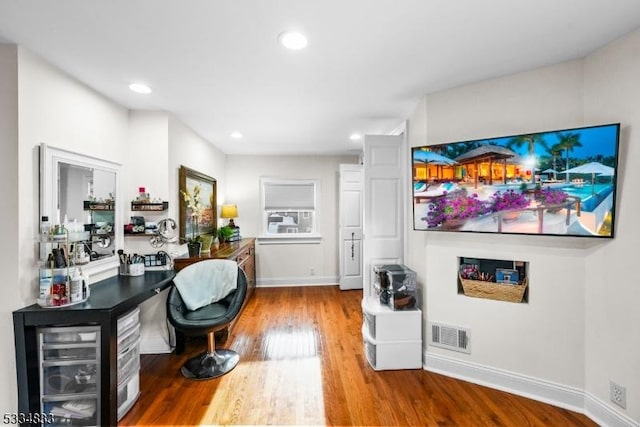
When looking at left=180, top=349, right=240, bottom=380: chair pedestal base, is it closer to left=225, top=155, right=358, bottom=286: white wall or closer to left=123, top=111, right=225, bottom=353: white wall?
left=123, top=111, right=225, bottom=353: white wall

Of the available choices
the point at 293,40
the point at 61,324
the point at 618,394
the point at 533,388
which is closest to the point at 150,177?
the point at 61,324

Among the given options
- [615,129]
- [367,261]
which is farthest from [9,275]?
[615,129]

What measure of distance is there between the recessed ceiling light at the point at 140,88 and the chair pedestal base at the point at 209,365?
2438mm

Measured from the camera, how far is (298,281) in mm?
5117

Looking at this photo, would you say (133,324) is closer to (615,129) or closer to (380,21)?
(380,21)

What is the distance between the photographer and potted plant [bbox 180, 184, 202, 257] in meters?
3.03

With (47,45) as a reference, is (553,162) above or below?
below

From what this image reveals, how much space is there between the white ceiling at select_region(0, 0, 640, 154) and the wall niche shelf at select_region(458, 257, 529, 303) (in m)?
1.53

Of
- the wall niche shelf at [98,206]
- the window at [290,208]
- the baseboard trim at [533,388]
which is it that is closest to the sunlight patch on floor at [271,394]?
the baseboard trim at [533,388]

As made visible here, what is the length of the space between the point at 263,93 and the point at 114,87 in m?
1.23

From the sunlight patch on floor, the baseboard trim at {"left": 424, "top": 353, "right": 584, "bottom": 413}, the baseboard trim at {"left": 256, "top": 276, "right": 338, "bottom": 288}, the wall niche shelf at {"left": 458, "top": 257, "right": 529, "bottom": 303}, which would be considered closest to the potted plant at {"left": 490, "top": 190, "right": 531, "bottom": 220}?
the wall niche shelf at {"left": 458, "top": 257, "right": 529, "bottom": 303}

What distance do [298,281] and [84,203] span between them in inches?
140

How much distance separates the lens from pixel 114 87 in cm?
228

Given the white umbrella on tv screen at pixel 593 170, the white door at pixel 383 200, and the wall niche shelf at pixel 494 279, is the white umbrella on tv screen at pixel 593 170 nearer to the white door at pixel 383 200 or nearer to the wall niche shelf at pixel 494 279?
the wall niche shelf at pixel 494 279
